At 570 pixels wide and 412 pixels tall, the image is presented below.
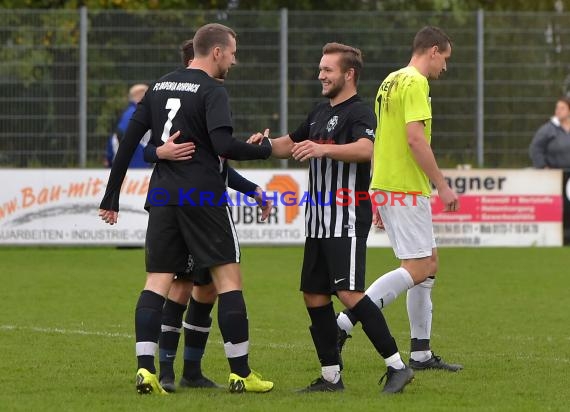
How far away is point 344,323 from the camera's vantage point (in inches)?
342

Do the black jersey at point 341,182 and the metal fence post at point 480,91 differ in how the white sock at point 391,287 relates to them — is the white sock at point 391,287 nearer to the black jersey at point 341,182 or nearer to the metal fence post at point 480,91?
the black jersey at point 341,182

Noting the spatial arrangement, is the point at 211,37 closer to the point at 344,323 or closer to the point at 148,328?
the point at 148,328

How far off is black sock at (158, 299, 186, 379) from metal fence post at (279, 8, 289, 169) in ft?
39.1

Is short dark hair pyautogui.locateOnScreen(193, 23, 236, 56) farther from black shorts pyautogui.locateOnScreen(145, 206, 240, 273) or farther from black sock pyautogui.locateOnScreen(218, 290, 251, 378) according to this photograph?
black sock pyautogui.locateOnScreen(218, 290, 251, 378)

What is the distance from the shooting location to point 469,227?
1958 centimetres

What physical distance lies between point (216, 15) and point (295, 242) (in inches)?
145

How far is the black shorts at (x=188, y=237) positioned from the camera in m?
7.71

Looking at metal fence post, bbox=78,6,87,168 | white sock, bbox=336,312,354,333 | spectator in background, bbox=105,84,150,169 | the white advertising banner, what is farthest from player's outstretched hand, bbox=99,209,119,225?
Answer: metal fence post, bbox=78,6,87,168

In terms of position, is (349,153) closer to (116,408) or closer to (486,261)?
(116,408)

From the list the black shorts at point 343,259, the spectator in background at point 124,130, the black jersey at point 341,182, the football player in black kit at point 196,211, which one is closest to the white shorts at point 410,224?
the black jersey at point 341,182

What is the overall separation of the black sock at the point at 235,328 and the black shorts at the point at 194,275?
1.17 ft

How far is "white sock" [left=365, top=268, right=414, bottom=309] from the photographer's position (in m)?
8.77

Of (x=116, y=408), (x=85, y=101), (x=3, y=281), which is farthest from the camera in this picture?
(x=85, y=101)

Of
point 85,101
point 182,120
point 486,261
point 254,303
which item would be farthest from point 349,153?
point 85,101
